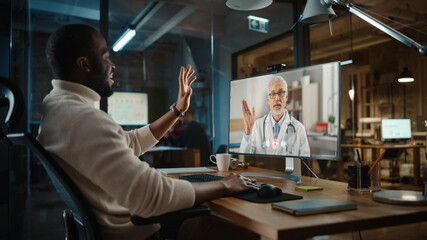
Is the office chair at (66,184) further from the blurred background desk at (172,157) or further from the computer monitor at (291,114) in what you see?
the blurred background desk at (172,157)

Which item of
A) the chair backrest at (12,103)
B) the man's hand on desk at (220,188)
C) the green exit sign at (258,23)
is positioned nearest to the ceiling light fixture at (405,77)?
the green exit sign at (258,23)

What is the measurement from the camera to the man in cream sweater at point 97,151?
36.8 inches

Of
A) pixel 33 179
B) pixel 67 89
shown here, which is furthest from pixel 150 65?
pixel 67 89

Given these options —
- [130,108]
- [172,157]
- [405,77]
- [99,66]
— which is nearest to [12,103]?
[99,66]

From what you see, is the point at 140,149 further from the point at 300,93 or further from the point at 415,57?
the point at 415,57

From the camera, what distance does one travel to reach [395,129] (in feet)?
18.4

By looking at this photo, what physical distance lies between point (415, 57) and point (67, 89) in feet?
12.5

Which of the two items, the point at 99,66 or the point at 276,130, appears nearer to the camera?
the point at 99,66

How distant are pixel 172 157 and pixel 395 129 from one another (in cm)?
408

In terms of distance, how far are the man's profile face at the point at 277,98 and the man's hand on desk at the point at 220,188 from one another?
542 mm

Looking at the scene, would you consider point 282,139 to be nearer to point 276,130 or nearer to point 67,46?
point 276,130

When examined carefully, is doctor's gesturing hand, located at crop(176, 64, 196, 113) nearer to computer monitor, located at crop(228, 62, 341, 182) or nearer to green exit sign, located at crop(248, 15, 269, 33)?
computer monitor, located at crop(228, 62, 341, 182)

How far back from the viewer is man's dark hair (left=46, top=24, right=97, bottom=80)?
1100 millimetres

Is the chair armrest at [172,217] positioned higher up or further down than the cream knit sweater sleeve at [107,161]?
further down
